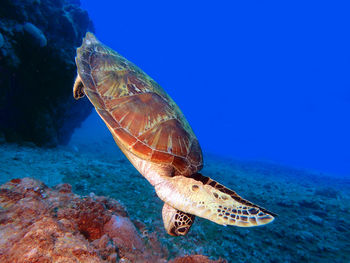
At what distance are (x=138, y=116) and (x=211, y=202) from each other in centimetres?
167

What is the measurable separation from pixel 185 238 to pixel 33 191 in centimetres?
264

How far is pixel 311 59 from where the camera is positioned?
9856 cm

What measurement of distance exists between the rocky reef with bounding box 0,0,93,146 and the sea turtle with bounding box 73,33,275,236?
15.1 feet

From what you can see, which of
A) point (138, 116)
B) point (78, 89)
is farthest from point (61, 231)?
point (78, 89)

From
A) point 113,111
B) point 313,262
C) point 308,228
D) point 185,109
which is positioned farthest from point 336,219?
point 185,109

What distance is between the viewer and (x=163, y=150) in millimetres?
2389

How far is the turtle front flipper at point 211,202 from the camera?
1880mm

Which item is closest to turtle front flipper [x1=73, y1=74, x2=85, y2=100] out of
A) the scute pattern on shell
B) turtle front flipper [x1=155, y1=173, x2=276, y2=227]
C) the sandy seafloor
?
the scute pattern on shell

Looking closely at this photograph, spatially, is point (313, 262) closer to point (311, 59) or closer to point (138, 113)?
point (138, 113)

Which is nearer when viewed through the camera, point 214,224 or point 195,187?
point 195,187

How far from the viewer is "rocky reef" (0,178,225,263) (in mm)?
995

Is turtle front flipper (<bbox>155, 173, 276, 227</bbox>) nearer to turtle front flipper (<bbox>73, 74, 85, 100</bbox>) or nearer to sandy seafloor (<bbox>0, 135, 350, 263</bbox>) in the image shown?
sandy seafloor (<bbox>0, 135, 350, 263</bbox>)

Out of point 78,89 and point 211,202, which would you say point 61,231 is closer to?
point 211,202

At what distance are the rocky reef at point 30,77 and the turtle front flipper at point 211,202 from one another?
6841 mm
